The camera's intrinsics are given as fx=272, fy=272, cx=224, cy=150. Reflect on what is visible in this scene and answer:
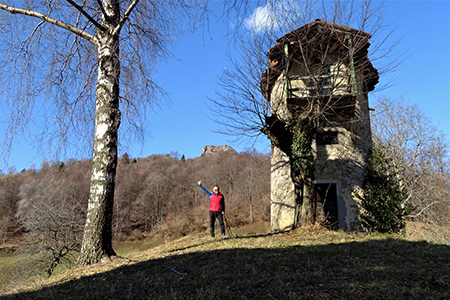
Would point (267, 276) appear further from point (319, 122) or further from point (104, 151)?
point (319, 122)

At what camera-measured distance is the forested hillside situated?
34938mm

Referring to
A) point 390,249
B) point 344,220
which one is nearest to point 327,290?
point 390,249

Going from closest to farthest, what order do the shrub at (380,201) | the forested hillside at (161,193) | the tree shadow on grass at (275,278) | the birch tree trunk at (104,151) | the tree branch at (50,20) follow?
1. the tree shadow on grass at (275,278)
2. the birch tree trunk at (104,151)
3. the tree branch at (50,20)
4. the shrub at (380,201)
5. the forested hillside at (161,193)

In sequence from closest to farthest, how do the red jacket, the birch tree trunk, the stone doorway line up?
the birch tree trunk < the red jacket < the stone doorway

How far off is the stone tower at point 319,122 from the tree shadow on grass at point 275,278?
396cm

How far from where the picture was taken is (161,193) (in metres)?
46.8

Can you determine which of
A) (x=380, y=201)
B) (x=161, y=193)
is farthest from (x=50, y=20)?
(x=161, y=193)

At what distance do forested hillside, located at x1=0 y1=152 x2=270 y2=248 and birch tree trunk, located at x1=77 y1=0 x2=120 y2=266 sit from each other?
23844 millimetres

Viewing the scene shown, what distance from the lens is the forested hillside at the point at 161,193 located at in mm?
34938

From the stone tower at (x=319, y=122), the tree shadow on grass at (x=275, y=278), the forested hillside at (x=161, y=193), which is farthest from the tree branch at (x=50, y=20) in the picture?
the forested hillside at (x=161, y=193)

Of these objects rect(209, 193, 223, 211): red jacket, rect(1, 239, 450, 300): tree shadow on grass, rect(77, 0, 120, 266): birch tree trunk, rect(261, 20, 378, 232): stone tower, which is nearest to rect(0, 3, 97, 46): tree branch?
rect(77, 0, 120, 266): birch tree trunk

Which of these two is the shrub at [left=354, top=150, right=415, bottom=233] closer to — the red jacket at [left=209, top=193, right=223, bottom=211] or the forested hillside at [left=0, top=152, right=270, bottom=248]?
the red jacket at [left=209, top=193, right=223, bottom=211]

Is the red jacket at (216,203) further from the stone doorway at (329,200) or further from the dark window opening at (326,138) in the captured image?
the dark window opening at (326,138)

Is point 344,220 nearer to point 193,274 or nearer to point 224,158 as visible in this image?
point 193,274
